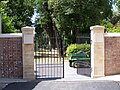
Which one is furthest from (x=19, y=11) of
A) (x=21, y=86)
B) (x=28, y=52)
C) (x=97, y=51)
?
(x=21, y=86)

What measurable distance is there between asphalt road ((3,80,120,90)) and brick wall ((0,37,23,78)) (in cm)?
137

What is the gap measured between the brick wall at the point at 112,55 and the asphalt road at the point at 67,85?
1.64m

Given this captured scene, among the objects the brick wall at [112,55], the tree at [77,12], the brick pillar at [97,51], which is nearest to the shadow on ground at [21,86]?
the brick pillar at [97,51]

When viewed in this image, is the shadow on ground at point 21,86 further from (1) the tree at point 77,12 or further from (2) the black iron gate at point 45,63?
(1) the tree at point 77,12

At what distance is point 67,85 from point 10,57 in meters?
3.09

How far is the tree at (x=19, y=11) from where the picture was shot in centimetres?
3547

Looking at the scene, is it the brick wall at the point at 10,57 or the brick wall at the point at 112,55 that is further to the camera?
the brick wall at the point at 112,55

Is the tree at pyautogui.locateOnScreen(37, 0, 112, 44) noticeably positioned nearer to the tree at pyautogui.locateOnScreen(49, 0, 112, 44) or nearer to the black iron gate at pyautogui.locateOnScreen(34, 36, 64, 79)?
the tree at pyautogui.locateOnScreen(49, 0, 112, 44)

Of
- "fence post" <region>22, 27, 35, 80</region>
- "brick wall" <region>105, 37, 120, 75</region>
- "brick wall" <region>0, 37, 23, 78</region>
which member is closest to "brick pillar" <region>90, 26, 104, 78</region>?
"brick wall" <region>105, 37, 120, 75</region>

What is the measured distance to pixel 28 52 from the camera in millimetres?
13250

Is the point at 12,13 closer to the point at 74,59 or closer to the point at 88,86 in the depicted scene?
the point at 74,59

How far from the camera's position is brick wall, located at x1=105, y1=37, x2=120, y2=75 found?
1380 cm

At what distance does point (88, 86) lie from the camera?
449 inches

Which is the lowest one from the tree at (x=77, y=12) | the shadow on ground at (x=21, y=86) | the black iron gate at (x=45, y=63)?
the shadow on ground at (x=21, y=86)
